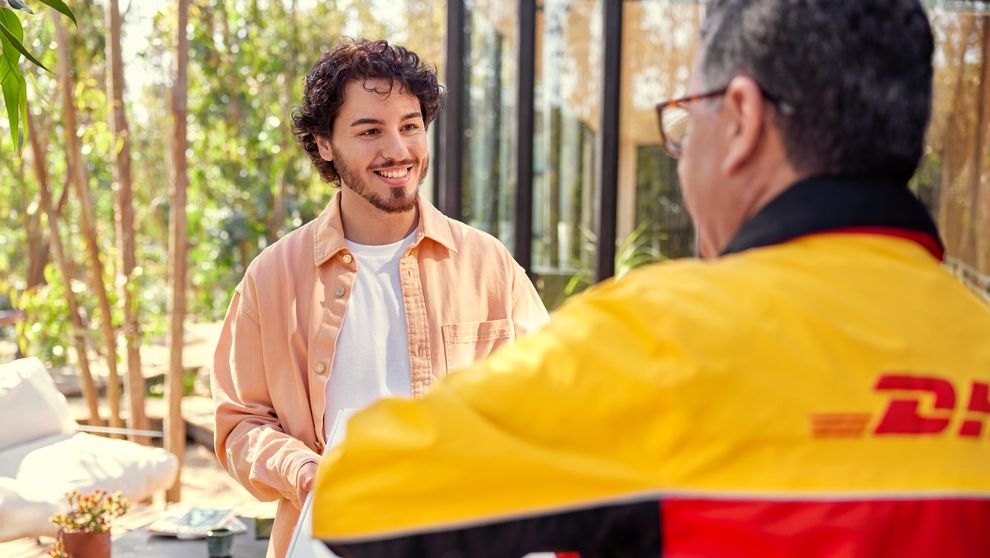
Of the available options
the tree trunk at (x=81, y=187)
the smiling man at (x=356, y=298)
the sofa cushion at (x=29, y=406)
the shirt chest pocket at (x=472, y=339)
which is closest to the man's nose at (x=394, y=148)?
the smiling man at (x=356, y=298)

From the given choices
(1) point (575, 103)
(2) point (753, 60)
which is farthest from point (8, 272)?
(2) point (753, 60)

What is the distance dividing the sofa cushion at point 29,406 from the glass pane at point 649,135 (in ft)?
9.93

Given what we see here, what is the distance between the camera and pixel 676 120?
3.02 feet

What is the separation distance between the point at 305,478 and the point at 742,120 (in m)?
1.05

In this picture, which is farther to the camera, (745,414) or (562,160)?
(562,160)

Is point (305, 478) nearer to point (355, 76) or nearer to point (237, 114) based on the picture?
point (355, 76)

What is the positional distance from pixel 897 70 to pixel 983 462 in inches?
11.0

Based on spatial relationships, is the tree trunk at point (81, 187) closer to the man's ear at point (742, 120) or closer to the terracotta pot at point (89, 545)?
the terracotta pot at point (89, 545)

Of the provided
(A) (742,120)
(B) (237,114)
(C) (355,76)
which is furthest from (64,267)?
(A) (742,120)

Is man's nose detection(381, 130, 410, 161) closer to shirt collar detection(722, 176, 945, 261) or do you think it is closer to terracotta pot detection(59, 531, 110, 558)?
shirt collar detection(722, 176, 945, 261)

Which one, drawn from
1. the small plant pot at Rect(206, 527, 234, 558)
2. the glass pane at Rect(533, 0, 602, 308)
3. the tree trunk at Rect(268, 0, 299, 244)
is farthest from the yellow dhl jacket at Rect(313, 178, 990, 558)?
the tree trunk at Rect(268, 0, 299, 244)

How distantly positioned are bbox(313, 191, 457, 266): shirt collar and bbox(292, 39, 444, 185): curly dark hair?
19cm

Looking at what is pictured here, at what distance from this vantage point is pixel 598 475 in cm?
67

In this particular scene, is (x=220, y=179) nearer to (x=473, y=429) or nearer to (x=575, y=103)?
(x=575, y=103)
